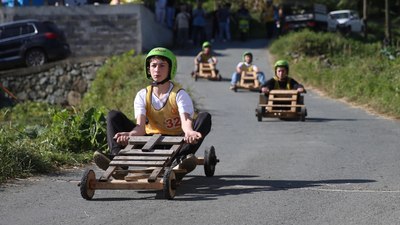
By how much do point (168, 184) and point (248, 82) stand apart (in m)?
17.4

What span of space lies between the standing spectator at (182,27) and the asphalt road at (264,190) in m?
21.5

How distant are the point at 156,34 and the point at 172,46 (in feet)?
5.37

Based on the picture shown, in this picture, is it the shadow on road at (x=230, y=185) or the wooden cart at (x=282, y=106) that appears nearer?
the shadow on road at (x=230, y=185)

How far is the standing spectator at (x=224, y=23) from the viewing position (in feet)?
130

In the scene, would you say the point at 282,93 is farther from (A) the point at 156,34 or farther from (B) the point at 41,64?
(A) the point at 156,34

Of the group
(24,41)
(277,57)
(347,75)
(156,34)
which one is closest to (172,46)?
(156,34)

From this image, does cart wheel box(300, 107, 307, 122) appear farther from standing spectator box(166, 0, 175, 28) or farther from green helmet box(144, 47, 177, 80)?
standing spectator box(166, 0, 175, 28)

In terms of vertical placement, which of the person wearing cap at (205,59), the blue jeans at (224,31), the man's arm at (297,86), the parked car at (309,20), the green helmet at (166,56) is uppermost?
the parked car at (309,20)

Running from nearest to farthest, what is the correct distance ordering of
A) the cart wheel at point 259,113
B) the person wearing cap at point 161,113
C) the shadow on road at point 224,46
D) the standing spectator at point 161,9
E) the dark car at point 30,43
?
the person wearing cap at point 161,113, the cart wheel at point 259,113, the dark car at point 30,43, the shadow on road at point 224,46, the standing spectator at point 161,9

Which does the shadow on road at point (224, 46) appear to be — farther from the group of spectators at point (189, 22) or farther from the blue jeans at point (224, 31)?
the group of spectators at point (189, 22)

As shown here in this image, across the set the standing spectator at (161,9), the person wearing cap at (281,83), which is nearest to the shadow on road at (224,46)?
the standing spectator at (161,9)

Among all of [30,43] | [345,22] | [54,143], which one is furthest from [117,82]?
[345,22]

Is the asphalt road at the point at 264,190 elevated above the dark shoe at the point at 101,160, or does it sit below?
below

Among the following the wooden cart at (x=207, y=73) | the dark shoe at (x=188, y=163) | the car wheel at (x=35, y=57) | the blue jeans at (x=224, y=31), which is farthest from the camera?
the blue jeans at (x=224, y=31)
